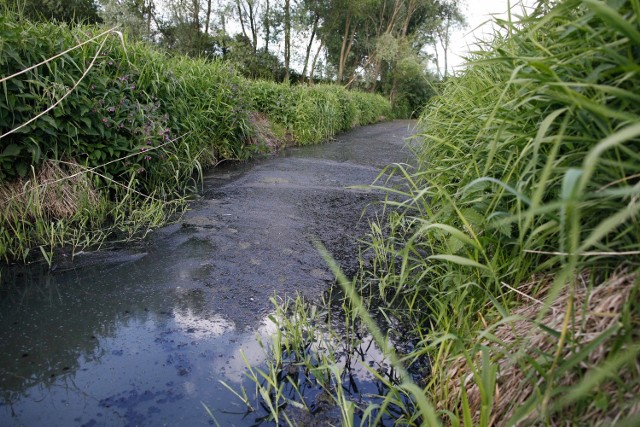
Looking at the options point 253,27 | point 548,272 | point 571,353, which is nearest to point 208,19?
point 253,27

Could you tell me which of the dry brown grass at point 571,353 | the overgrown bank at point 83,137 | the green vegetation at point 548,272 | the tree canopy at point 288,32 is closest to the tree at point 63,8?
the tree canopy at point 288,32

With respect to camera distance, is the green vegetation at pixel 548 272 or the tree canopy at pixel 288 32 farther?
the tree canopy at pixel 288 32

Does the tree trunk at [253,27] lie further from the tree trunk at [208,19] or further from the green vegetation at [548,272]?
the green vegetation at [548,272]

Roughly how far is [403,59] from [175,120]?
78.2ft

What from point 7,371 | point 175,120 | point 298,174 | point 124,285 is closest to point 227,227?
point 124,285

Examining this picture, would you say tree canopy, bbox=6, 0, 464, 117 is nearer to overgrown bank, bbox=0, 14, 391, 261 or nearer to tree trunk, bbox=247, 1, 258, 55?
tree trunk, bbox=247, 1, 258, 55

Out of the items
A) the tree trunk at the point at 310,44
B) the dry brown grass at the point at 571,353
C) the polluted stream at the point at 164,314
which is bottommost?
the polluted stream at the point at 164,314

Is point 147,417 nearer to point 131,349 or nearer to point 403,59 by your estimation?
Result: point 131,349

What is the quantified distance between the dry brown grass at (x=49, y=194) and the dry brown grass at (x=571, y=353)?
9.51 feet

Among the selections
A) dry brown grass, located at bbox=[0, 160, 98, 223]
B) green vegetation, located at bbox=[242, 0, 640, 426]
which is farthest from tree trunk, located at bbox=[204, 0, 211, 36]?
green vegetation, located at bbox=[242, 0, 640, 426]

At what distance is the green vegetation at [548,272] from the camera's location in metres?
0.94

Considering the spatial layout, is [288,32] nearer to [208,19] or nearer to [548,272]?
[208,19]

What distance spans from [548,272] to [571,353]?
53 centimetres

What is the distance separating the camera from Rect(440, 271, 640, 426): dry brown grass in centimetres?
94
